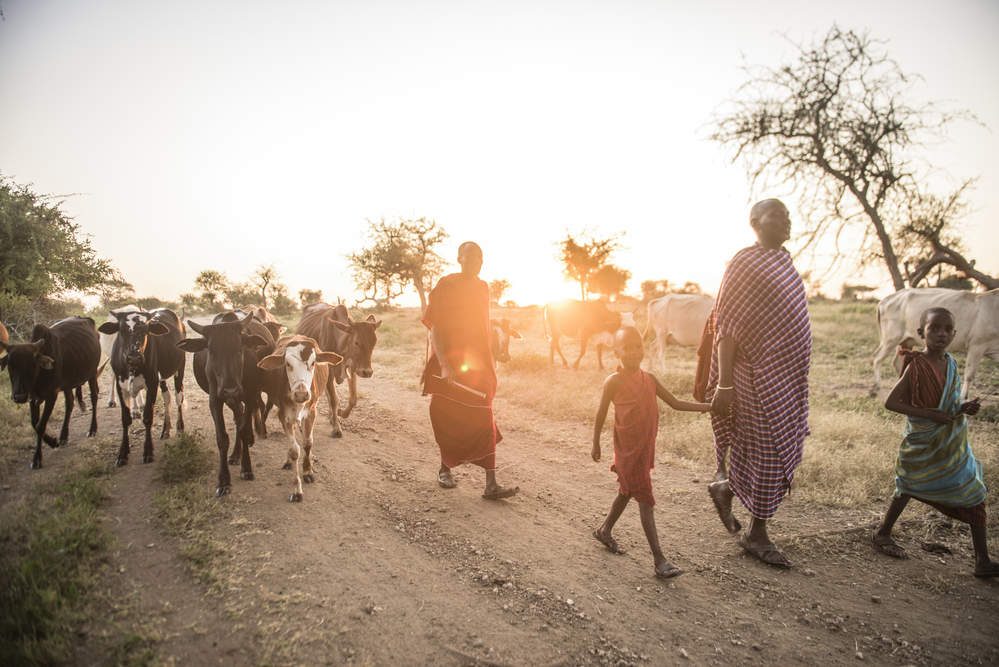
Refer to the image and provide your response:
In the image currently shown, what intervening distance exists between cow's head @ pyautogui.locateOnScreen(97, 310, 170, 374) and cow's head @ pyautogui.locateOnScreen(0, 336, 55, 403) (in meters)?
0.73

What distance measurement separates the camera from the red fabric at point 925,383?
12.1 ft

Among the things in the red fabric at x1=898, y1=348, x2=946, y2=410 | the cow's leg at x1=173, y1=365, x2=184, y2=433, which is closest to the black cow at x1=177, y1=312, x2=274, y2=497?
the cow's leg at x1=173, y1=365, x2=184, y2=433

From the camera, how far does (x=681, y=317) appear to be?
42.7 feet

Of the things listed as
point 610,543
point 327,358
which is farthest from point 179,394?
point 610,543

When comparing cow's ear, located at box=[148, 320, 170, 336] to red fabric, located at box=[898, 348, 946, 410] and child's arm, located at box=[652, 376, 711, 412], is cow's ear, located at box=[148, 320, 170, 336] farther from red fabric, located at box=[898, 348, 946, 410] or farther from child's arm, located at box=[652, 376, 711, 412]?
red fabric, located at box=[898, 348, 946, 410]

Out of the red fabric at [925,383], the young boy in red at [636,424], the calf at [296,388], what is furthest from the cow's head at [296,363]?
the red fabric at [925,383]

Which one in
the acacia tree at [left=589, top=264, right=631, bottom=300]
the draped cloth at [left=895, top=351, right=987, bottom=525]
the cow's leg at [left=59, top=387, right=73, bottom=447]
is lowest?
the cow's leg at [left=59, top=387, right=73, bottom=447]

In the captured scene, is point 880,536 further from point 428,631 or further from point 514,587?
point 428,631

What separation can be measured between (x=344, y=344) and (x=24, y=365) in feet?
12.9

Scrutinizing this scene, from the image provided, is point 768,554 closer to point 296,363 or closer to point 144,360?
point 296,363

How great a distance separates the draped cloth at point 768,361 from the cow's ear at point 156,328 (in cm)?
672

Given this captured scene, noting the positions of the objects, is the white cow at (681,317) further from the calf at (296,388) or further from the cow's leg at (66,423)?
the cow's leg at (66,423)

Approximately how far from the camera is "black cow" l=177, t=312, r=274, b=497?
16.6 ft

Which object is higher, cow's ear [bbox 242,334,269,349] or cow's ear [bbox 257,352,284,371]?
cow's ear [bbox 242,334,269,349]
